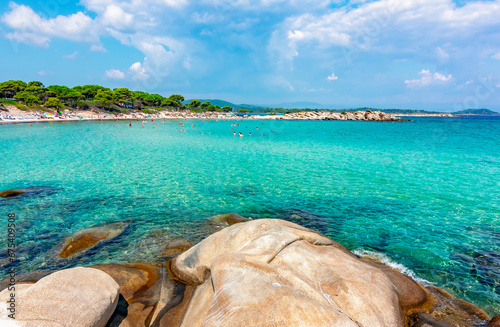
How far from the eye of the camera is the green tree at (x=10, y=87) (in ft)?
305

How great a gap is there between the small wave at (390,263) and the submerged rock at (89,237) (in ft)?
33.6

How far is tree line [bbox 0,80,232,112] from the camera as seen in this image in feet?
298

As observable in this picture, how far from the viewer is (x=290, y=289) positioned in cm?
494

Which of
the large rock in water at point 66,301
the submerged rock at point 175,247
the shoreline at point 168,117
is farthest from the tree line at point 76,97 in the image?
the large rock in water at point 66,301

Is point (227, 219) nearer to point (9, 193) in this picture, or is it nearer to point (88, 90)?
point (9, 193)

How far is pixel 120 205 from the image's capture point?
580 inches

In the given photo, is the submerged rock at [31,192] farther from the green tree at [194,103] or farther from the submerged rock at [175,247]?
the green tree at [194,103]

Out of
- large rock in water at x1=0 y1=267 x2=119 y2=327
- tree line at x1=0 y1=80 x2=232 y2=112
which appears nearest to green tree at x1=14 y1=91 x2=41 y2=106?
tree line at x1=0 y1=80 x2=232 y2=112

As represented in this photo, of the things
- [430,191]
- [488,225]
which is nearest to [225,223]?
[488,225]

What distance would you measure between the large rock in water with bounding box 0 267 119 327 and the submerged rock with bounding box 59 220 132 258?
405 cm

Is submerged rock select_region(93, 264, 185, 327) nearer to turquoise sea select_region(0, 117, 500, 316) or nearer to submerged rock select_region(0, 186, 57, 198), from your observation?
turquoise sea select_region(0, 117, 500, 316)

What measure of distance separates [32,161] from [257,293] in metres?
30.2

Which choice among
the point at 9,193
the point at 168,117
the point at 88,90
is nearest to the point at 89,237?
the point at 9,193

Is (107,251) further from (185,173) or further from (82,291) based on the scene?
(185,173)
